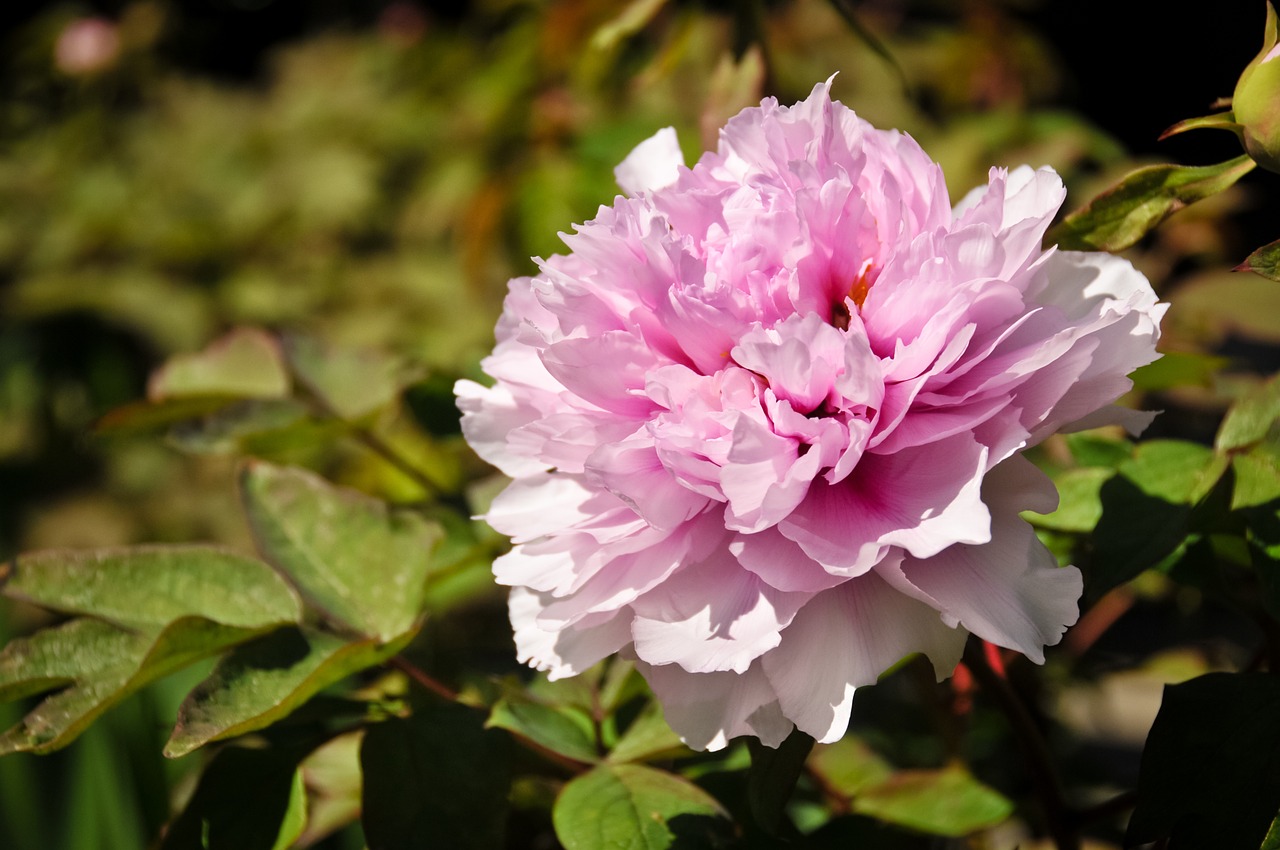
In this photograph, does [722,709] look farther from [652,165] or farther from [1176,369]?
[1176,369]

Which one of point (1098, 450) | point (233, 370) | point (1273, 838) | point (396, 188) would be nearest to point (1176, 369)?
point (1098, 450)

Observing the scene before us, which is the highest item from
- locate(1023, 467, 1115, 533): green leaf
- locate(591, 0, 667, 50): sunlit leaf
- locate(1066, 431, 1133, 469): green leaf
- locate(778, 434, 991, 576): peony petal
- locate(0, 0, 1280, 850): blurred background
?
locate(591, 0, 667, 50): sunlit leaf

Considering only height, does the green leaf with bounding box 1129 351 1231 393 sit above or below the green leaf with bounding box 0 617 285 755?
below

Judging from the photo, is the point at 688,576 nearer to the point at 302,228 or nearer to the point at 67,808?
the point at 67,808

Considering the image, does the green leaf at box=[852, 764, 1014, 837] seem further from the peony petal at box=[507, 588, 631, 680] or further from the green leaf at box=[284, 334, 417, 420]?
the green leaf at box=[284, 334, 417, 420]

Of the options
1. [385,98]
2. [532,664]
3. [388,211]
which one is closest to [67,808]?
[532,664]

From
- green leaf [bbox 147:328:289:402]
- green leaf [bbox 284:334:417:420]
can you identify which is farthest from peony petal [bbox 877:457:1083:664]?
green leaf [bbox 147:328:289:402]

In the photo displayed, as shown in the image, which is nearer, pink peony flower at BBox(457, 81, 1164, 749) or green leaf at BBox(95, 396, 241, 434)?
pink peony flower at BBox(457, 81, 1164, 749)

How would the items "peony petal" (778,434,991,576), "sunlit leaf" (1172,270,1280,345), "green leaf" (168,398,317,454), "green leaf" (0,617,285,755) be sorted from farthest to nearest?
"sunlit leaf" (1172,270,1280,345) < "green leaf" (168,398,317,454) < "green leaf" (0,617,285,755) < "peony petal" (778,434,991,576)
